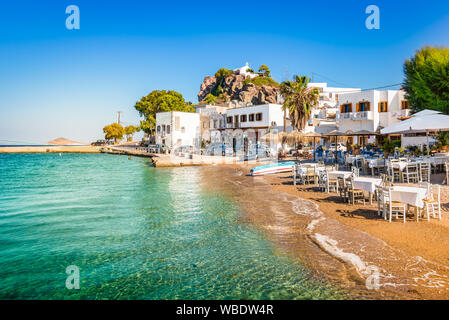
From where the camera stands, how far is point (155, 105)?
61594 mm

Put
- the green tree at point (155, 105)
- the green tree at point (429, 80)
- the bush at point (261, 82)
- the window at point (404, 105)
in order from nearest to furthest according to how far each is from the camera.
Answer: the green tree at point (429, 80), the window at point (404, 105), the green tree at point (155, 105), the bush at point (261, 82)

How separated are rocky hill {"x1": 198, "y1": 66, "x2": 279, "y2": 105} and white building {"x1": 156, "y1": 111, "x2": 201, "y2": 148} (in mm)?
23185

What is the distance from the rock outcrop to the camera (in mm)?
84500

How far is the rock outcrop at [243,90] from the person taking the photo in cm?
8450

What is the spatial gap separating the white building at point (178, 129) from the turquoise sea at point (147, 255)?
4000 cm

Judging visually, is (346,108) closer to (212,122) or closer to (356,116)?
Result: (356,116)

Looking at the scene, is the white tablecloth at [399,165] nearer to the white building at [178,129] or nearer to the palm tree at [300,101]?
the palm tree at [300,101]

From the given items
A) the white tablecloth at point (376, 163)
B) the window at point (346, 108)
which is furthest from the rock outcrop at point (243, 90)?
the white tablecloth at point (376, 163)

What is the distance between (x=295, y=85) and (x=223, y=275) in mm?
25803

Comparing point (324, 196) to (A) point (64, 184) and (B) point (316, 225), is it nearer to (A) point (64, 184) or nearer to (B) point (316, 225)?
(B) point (316, 225)

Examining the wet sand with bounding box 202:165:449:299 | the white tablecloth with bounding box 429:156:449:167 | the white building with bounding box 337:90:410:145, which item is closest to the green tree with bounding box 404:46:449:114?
the white building with bounding box 337:90:410:145

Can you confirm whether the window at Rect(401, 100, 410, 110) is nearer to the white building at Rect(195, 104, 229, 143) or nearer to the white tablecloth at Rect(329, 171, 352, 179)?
the white tablecloth at Rect(329, 171, 352, 179)

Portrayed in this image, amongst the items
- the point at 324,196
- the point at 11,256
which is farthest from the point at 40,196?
the point at 324,196
